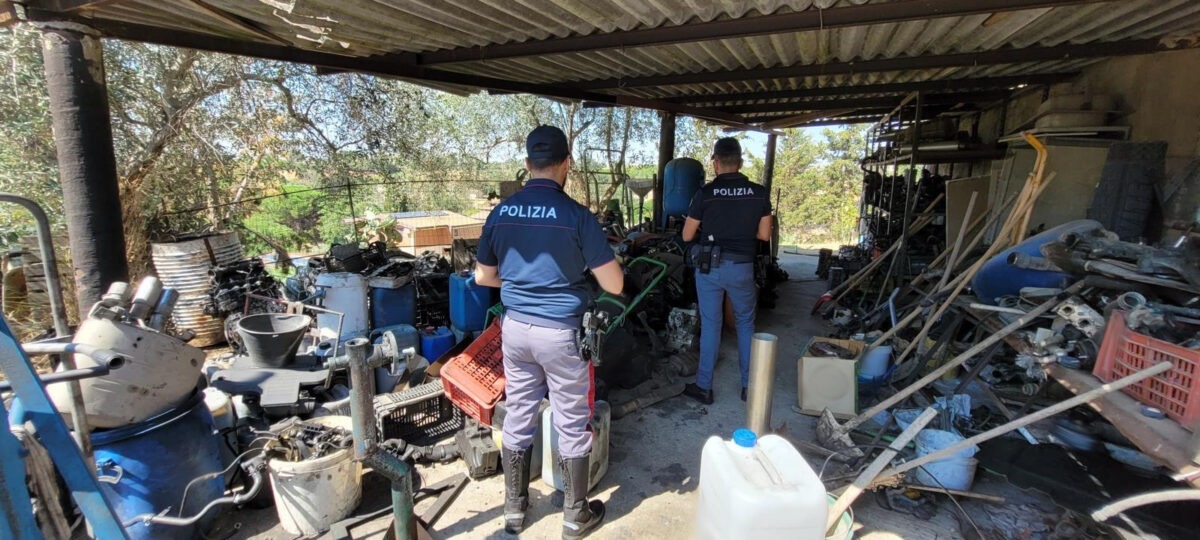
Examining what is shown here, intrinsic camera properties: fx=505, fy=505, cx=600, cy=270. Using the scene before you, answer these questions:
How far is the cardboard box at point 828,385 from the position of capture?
367 centimetres

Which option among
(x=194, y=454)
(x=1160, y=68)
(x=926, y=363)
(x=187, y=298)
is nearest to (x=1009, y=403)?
(x=926, y=363)

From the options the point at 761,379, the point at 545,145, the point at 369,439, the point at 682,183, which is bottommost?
the point at 369,439

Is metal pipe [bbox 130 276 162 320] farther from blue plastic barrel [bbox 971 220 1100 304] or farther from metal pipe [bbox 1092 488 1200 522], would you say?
blue plastic barrel [bbox 971 220 1100 304]

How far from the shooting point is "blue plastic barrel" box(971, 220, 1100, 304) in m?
3.26

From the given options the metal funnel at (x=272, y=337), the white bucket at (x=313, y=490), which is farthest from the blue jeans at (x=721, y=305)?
the metal funnel at (x=272, y=337)

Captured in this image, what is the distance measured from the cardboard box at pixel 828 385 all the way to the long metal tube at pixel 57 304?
3.93 m

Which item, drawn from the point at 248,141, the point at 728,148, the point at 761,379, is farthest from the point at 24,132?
the point at 761,379

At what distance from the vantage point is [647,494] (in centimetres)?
299

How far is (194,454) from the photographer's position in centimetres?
245

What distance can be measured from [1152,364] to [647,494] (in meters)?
2.36

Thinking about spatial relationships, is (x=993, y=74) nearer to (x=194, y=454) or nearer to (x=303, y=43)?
(x=303, y=43)

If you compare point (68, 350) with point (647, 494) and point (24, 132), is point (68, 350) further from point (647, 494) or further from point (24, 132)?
point (24, 132)

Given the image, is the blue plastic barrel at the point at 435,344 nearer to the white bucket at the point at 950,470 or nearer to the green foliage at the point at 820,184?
the white bucket at the point at 950,470

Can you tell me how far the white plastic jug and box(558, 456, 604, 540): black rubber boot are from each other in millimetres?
884
